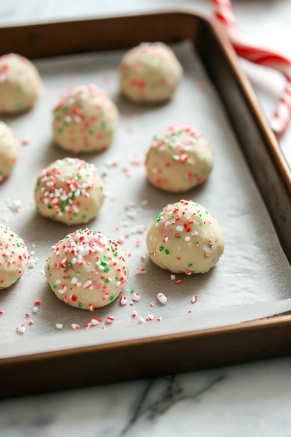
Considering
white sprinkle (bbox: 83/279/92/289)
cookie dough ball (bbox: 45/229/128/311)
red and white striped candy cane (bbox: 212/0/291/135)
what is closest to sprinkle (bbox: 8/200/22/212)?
cookie dough ball (bbox: 45/229/128/311)

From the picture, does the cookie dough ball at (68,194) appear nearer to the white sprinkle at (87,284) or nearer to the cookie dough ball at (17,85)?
the white sprinkle at (87,284)

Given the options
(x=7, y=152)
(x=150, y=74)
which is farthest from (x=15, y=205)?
(x=150, y=74)

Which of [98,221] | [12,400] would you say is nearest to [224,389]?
[12,400]

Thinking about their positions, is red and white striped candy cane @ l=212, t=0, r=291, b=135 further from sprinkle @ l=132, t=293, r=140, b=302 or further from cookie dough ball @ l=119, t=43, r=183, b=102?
sprinkle @ l=132, t=293, r=140, b=302

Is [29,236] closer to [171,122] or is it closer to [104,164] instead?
[104,164]

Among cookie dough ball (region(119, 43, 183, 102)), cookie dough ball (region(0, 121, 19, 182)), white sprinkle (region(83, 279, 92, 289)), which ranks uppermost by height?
cookie dough ball (region(119, 43, 183, 102))

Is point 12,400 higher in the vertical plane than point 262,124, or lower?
lower

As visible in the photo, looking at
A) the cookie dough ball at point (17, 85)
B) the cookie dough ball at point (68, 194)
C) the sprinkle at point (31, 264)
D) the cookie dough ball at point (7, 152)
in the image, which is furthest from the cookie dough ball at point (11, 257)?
the cookie dough ball at point (17, 85)
